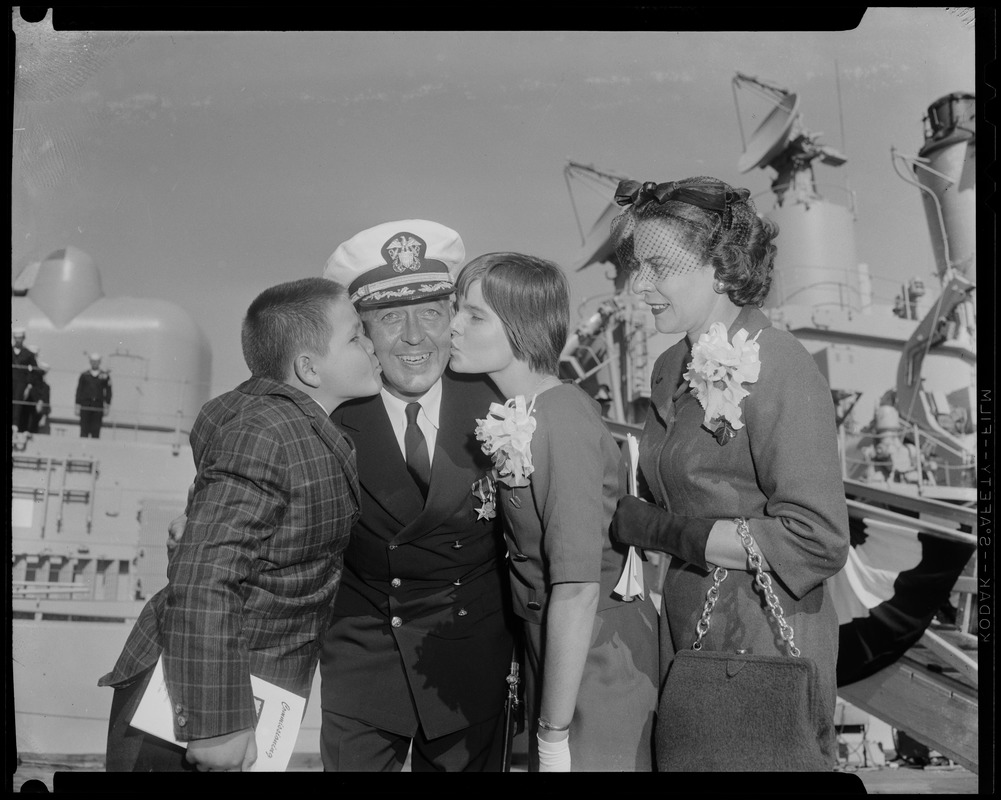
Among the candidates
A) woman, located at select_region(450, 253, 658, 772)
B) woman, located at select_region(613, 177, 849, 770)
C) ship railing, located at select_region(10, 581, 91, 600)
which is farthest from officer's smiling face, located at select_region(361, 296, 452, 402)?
ship railing, located at select_region(10, 581, 91, 600)

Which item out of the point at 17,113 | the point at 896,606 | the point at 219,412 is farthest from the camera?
the point at 896,606

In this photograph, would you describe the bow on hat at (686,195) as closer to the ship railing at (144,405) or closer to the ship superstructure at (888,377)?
the ship superstructure at (888,377)

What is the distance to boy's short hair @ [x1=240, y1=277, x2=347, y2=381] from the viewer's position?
8.60ft

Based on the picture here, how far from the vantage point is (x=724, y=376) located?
2.23 meters

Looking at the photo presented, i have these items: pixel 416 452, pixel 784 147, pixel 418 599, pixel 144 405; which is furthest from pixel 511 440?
pixel 784 147

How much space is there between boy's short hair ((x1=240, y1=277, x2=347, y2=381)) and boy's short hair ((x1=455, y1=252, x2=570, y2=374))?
44 cm

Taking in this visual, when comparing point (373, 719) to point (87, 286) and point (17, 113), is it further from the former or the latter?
point (17, 113)

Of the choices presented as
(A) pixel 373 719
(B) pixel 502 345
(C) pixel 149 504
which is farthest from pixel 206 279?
(A) pixel 373 719

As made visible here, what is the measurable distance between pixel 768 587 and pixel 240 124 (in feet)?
7.62

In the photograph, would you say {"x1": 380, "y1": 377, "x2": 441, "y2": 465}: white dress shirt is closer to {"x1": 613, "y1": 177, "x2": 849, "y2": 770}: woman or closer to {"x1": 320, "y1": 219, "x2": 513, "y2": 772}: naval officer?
{"x1": 320, "y1": 219, "x2": 513, "y2": 772}: naval officer

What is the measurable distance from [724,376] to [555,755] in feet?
3.93

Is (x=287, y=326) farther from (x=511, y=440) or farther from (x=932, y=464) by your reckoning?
(x=932, y=464)

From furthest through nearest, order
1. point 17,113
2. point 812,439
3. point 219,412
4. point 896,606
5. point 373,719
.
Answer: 1. point 896,606
2. point 17,113
3. point 373,719
4. point 219,412
5. point 812,439

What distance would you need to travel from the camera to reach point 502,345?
2.65 metres
